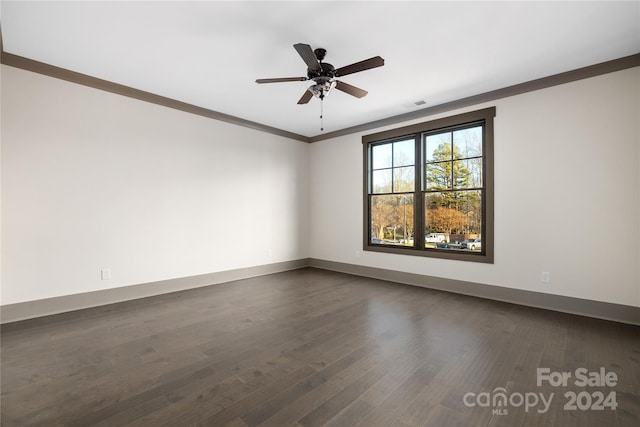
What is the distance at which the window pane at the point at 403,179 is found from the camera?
16.6 feet

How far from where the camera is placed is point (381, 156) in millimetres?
5520

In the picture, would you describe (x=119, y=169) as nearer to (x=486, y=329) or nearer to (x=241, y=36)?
(x=241, y=36)

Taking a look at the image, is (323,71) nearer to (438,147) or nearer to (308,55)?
(308,55)

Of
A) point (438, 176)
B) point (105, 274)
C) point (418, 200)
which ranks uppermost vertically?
point (438, 176)

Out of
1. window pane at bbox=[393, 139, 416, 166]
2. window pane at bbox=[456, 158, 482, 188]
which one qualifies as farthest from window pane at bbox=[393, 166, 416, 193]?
window pane at bbox=[456, 158, 482, 188]

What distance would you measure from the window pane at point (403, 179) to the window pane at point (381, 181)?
130 mm

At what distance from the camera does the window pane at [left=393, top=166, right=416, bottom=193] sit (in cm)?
505

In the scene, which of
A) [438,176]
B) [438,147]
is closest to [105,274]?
[438,176]

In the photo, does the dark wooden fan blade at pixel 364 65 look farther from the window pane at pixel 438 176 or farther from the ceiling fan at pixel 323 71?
the window pane at pixel 438 176

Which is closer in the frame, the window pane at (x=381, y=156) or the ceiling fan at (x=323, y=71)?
the ceiling fan at (x=323, y=71)

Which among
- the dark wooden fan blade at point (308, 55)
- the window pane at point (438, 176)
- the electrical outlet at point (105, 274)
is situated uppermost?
the dark wooden fan blade at point (308, 55)

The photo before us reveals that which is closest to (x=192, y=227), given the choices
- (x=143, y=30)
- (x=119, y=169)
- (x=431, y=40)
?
(x=119, y=169)

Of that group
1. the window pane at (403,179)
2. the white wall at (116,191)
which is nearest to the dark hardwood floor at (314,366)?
the white wall at (116,191)

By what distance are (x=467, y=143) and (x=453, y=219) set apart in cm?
122
